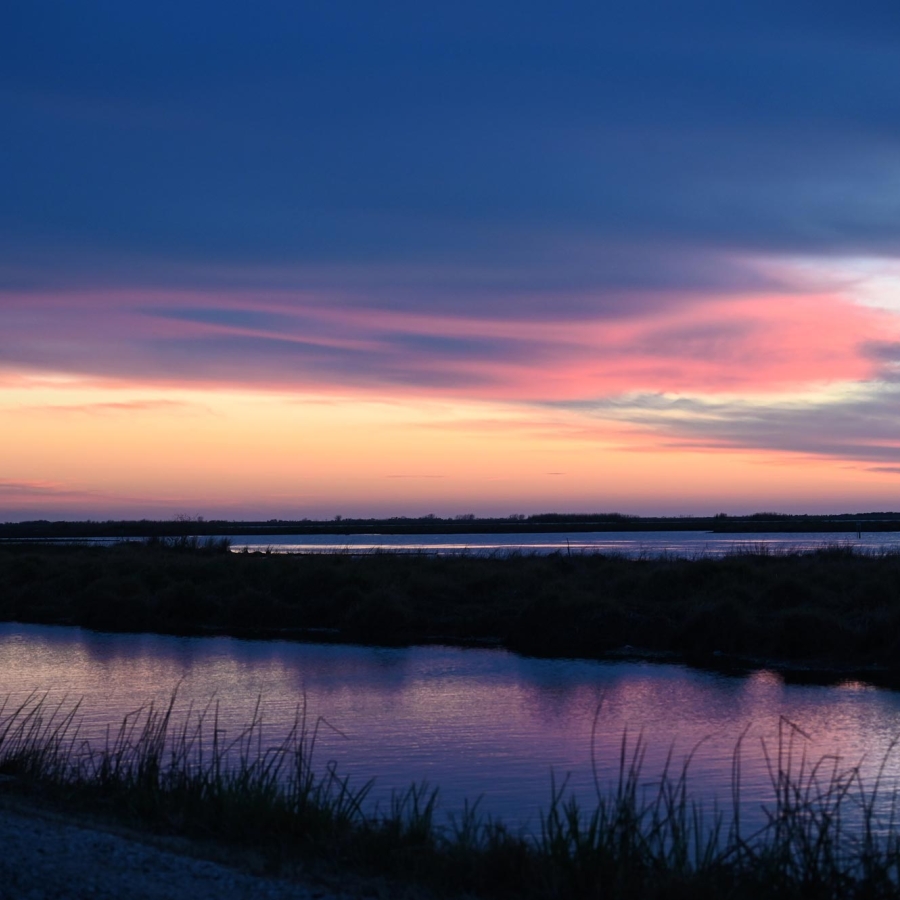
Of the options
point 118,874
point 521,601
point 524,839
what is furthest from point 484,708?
point 521,601

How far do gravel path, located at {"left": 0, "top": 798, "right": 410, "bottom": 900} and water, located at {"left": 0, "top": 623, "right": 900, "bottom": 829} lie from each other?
84.7 inches

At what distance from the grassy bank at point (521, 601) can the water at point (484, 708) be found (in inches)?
64.0

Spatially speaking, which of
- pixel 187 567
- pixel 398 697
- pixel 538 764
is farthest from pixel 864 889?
pixel 187 567

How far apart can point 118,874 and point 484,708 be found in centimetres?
803

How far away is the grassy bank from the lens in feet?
57.3

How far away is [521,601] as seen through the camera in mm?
21234

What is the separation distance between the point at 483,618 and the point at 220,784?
13.8 meters

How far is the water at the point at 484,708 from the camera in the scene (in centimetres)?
949

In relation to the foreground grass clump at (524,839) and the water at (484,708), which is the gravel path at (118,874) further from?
the water at (484,708)

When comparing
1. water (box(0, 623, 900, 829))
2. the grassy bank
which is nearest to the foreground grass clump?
water (box(0, 623, 900, 829))

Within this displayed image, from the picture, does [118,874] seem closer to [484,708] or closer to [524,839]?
[524,839]

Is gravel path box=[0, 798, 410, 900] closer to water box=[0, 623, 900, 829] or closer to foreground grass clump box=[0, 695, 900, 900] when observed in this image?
foreground grass clump box=[0, 695, 900, 900]

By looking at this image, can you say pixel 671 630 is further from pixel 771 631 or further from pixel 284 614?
pixel 284 614

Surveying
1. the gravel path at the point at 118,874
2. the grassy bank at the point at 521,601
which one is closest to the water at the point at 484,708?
the grassy bank at the point at 521,601
